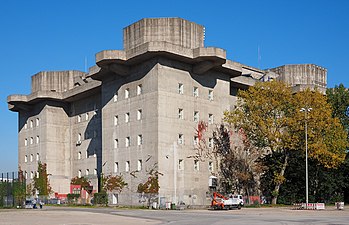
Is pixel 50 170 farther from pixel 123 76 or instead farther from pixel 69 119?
pixel 123 76

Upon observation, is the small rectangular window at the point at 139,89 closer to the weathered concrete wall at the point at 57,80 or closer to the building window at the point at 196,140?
the building window at the point at 196,140

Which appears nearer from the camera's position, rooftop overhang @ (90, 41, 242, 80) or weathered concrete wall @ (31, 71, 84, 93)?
rooftop overhang @ (90, 41, 242, 80)

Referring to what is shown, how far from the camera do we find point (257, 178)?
76.8 meters

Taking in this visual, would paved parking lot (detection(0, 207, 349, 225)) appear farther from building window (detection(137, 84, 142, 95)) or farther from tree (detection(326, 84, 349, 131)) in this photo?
tree (detection(326, 84, 349, 131))

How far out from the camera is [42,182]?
85.1 m

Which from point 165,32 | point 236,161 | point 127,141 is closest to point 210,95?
point 236,161

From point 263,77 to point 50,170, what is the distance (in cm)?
3989

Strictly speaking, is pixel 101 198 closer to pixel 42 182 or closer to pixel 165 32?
pixel 42 182

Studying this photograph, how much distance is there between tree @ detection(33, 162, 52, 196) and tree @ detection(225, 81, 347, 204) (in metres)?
35.2

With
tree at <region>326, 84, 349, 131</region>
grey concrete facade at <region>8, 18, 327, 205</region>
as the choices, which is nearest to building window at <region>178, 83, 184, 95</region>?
grey concrete facade at <region>8, 18, 327, 205</region>

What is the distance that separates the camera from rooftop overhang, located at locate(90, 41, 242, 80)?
62.1 m

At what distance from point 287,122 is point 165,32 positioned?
1904 centimetres

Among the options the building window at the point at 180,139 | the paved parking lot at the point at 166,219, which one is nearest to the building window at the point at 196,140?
the building window at the point at 180,139

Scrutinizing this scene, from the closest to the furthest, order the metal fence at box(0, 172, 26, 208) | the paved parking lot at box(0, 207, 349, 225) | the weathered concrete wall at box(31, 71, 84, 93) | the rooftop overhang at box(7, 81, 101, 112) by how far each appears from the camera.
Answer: the paved parking lot at box(0, 207, 349, 225) < the metal fence at box(0, 172, 26, 208) < the rooftop overhang at box(7, 81, 101, 112) < the weathered concrete wall at box(31, 71, 84, 93)
